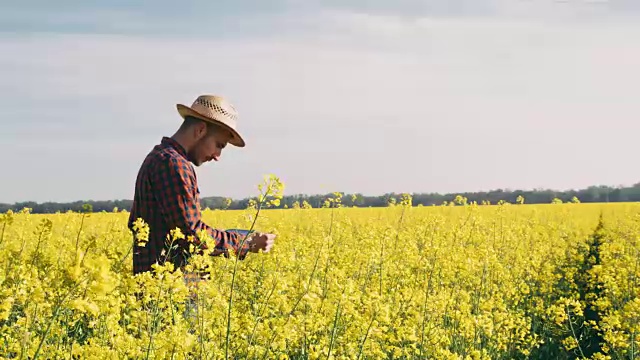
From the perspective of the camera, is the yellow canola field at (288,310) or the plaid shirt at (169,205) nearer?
→ the yellow canola field at (288,310)

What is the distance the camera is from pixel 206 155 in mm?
4340

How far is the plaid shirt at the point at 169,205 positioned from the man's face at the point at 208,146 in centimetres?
8

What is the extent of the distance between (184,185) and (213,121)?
465mm

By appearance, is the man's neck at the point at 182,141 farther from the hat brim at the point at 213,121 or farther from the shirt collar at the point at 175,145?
the hat brim at the point at 213,121

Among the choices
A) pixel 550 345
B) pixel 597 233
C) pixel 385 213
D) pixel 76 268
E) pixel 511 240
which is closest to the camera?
pixel 76 268

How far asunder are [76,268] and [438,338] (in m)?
2.88

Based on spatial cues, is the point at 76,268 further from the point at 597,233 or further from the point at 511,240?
the point at 597,233

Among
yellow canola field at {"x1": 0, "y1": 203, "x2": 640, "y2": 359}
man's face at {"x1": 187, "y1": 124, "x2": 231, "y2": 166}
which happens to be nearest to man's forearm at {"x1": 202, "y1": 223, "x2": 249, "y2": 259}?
yellow canola field at {"x1": 0, "y1": 203, "x2": 640, "y2": 359}

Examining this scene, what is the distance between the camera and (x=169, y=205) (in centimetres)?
400

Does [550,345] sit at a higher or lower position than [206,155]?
lower

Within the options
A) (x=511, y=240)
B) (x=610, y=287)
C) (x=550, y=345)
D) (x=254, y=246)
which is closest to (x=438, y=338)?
(x=254, y=246)

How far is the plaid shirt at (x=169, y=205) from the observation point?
13.0 feet

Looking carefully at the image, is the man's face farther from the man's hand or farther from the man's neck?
the man's hand

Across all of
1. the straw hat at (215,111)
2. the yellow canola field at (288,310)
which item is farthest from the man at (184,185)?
the yellow canola field at (288,310)
